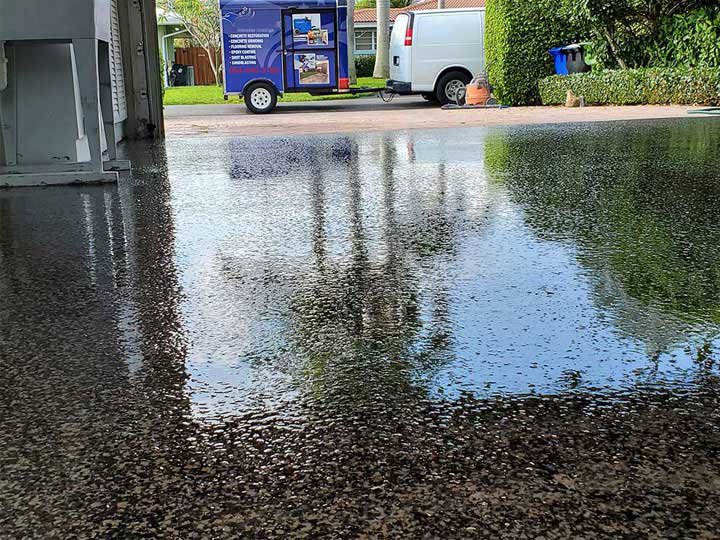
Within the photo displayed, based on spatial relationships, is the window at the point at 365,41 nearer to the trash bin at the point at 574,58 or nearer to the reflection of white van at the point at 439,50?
the reflection of white van at the point at 439,50

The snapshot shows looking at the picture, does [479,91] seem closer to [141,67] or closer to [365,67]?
[141,67]

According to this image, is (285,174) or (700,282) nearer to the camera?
(700,282)

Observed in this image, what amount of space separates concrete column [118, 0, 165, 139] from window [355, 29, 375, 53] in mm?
39708

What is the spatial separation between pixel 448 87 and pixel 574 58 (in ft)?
10.8

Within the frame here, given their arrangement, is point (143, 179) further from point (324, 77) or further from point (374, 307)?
point (324, 77)

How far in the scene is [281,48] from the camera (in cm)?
2064

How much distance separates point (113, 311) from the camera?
10.5 ft

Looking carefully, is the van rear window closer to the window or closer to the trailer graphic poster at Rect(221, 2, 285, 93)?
the trailer graphic poster at Rect(221, 2, 285, 93)

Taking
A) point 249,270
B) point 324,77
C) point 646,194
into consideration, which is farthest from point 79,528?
point 324,77

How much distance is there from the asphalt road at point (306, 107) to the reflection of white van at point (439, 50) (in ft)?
1.89

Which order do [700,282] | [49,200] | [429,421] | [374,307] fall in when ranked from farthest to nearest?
[49,200] < [700,282] < [374,307] < [429,421]

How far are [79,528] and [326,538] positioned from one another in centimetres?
46

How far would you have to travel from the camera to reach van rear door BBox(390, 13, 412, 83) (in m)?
21.1

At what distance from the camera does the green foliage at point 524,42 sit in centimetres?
1941
